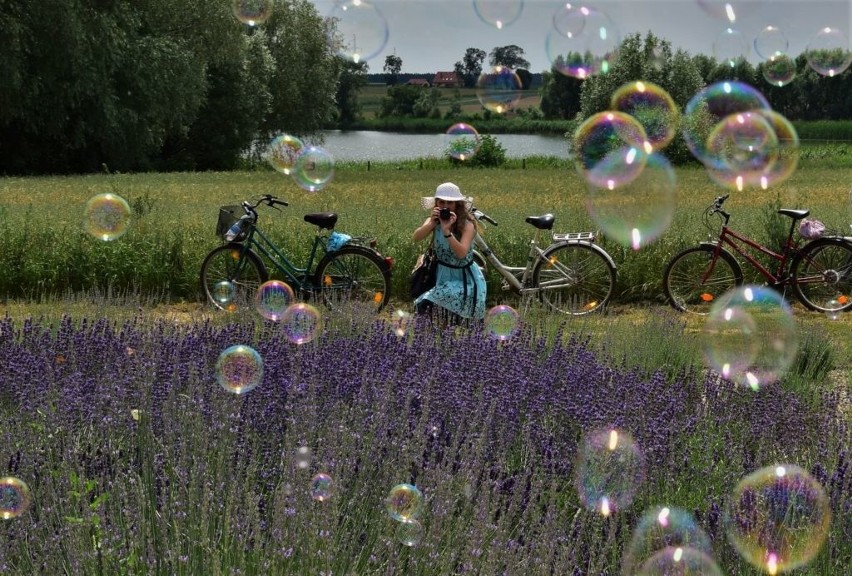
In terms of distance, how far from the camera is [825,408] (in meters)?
5.05

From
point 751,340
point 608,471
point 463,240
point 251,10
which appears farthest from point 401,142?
point 608,471

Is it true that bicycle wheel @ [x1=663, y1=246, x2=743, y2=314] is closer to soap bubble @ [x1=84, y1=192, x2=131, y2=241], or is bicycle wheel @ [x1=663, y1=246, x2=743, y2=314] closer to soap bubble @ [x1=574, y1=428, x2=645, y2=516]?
soap bubble @ [x1=84, y1=192, x2=131, y2=241]

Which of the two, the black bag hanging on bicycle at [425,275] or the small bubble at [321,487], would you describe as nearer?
the small bubble at [321,487]

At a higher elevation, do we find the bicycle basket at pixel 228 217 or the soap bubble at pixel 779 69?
the soap bubble at pixel 779 69

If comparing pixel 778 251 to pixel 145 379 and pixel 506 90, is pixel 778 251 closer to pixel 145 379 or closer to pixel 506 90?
pixel 506 90

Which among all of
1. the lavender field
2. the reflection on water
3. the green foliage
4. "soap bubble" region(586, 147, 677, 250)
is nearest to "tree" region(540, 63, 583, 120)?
the reflection on water

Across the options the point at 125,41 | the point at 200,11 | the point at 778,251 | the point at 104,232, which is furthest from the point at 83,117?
the point at 778,251

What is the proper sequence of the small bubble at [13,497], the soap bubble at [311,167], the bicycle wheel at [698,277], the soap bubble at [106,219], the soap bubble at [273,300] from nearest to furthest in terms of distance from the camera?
1. the small bubble at [13,497]
2. the soap bubble at [273,300]
3. the bicycle wheel at [698,277]
4. the soap bubble at [106,219]
5. the soap bubble at [311,167]

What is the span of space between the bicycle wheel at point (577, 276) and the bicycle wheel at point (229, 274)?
2701 mm

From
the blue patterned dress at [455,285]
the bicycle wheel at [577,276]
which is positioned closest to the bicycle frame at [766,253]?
the bicycle wheel at [577,276]

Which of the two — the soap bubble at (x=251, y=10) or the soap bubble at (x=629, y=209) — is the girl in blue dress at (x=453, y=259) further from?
the soap bubble at (x=251, y=10)

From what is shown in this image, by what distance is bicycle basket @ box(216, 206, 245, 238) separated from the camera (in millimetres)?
9234

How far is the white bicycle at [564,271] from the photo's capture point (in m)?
9.13

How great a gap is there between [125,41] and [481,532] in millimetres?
38041
